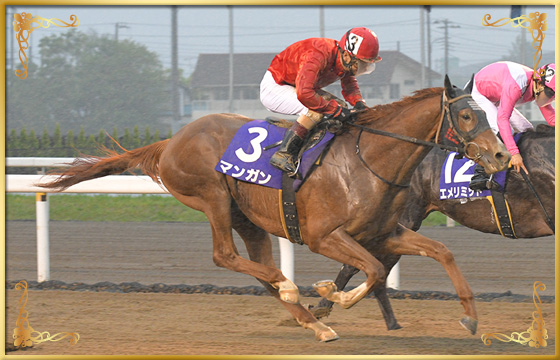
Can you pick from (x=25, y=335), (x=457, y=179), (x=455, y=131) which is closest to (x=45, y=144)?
(x=25, y=335)

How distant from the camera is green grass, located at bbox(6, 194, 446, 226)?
33.2ft

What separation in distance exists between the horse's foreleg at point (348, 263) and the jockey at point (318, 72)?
0.43 m

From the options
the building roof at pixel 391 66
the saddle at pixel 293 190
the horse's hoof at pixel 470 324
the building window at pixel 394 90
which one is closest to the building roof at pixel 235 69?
the building roof at pixel 391 66

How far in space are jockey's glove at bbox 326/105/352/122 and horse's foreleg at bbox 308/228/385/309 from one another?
604 millimetres

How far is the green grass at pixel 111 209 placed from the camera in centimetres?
1012

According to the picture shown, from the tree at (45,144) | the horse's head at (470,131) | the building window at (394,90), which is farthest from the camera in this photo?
the building window at (394,90)

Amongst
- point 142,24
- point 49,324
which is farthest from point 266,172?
point 142,24

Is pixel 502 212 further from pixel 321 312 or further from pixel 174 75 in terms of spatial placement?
pixel 174 75

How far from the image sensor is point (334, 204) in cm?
389

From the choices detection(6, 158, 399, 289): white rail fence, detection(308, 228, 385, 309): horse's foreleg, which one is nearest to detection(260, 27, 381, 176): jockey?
detection(308, 228, 385, 309): horse's foreleg

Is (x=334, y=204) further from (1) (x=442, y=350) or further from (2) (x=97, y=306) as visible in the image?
(2) (x=97, y=306)

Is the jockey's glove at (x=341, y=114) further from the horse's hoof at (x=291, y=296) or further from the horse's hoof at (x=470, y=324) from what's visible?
the horse's hoof at (x=470, y=324)

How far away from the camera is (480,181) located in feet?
15.3

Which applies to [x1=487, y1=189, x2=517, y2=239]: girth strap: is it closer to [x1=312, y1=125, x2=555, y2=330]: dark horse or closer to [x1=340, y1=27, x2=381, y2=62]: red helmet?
[x1=312, y1=125, x2=555, y2=330]: dark horse
